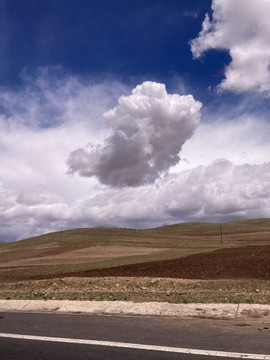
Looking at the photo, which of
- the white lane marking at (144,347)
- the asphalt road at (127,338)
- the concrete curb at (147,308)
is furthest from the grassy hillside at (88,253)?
the white lane marking at (144,347)

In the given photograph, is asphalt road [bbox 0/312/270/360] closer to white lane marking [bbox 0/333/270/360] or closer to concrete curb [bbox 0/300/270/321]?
white lane marking [bbox 0/333/270/360]

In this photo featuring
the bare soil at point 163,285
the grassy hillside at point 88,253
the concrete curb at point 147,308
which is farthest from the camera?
the grassy hillside at point 88,253

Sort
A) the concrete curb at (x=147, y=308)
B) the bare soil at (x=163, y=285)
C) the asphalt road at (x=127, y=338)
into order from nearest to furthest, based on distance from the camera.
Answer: the asphalt road at (x=127, y=338) → the concrete curb at (x=147, y=308) → the bare soil at (x=163, y=285)

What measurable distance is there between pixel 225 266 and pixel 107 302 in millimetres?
21542

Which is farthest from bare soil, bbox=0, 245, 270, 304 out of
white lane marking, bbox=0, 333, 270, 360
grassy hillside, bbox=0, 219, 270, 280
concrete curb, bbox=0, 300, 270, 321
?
grassy hillside, bbox=0, 219, 270, 280

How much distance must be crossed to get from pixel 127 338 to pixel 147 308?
2734mm

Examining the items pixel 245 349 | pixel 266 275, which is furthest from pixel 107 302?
pixel 266 275

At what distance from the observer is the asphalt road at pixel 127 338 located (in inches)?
252

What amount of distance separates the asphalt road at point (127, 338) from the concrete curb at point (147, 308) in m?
0.50

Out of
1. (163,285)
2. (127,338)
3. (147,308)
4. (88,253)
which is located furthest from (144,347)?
(88,253)

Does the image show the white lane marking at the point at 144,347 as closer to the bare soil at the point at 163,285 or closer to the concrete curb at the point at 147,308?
the concrete curb at the point at 147,308

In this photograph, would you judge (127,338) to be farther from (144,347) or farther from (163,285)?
(163,285)

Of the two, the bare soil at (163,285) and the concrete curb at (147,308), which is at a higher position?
the concrete curb at (147,308)

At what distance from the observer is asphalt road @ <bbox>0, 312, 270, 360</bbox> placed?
6.40 m
